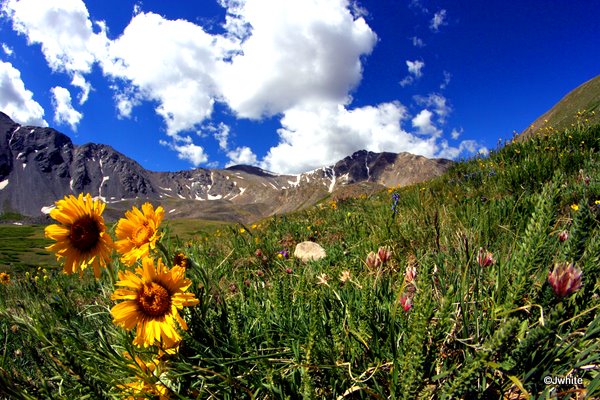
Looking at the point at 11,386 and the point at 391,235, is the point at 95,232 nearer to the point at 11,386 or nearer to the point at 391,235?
the point at 11,386

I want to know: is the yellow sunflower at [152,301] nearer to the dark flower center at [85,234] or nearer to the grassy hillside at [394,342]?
the grassy hillside at [394,342]

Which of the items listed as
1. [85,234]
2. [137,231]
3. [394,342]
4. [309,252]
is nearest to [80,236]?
[85,234]

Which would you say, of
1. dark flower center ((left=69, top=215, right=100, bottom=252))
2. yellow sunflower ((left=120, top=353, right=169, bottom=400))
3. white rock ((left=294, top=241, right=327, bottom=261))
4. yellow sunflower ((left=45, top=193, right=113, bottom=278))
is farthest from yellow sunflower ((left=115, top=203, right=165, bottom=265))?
white rock ((left=294, top=241, right=327, bottom=261))

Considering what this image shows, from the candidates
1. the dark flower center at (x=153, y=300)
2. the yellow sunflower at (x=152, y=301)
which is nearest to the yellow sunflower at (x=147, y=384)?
the yellow sunflower at (x=152, y=301)

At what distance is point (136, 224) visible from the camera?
2.47 metres

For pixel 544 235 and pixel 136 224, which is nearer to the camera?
pixel 544 235

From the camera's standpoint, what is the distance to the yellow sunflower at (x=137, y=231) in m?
2.36

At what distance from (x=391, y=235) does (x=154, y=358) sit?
3015 millimetres

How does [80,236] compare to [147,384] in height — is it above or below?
above

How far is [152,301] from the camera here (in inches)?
78.3

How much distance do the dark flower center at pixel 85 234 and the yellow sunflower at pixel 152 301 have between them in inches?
29.4

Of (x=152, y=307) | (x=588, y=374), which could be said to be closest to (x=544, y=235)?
(x=588, y=374)

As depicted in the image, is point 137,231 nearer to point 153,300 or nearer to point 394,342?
point 153,300

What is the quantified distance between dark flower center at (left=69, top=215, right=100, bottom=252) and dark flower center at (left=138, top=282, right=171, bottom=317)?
0.87 m
